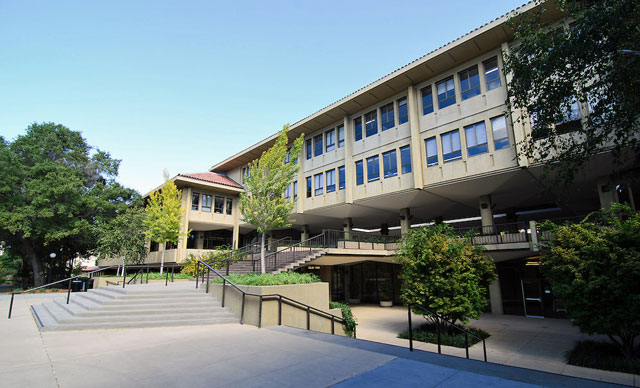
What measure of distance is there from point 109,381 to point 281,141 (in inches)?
541

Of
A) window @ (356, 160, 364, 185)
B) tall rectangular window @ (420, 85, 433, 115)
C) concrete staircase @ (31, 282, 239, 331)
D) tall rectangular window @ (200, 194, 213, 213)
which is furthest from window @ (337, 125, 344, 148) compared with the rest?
concrete staircase @ (31, 282, 239, 331)

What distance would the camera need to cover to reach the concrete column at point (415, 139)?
65.7 ft

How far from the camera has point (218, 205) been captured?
104 feet

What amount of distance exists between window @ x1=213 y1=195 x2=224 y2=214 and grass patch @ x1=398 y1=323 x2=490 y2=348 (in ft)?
73.7

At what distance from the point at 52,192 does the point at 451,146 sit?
90.8 feet

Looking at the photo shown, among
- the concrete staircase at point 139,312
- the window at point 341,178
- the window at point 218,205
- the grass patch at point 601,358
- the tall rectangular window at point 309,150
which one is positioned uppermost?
the tall rectangular window at point 309,150

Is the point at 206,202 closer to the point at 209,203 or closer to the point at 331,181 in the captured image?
the point at 209,203

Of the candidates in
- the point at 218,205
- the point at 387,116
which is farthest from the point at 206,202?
the point at 387,116

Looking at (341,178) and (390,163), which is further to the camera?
(341,178)

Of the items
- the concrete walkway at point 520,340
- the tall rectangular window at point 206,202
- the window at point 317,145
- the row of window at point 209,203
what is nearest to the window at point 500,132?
the concrete walkway at point 520,340

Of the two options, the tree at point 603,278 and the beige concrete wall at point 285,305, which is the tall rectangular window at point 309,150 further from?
the tree at point 603,278

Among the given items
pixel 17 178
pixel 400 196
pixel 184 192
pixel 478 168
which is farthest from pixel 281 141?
pixel 17 178

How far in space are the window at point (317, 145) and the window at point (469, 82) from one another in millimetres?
12095

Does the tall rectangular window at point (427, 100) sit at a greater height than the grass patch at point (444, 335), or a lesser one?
greater
